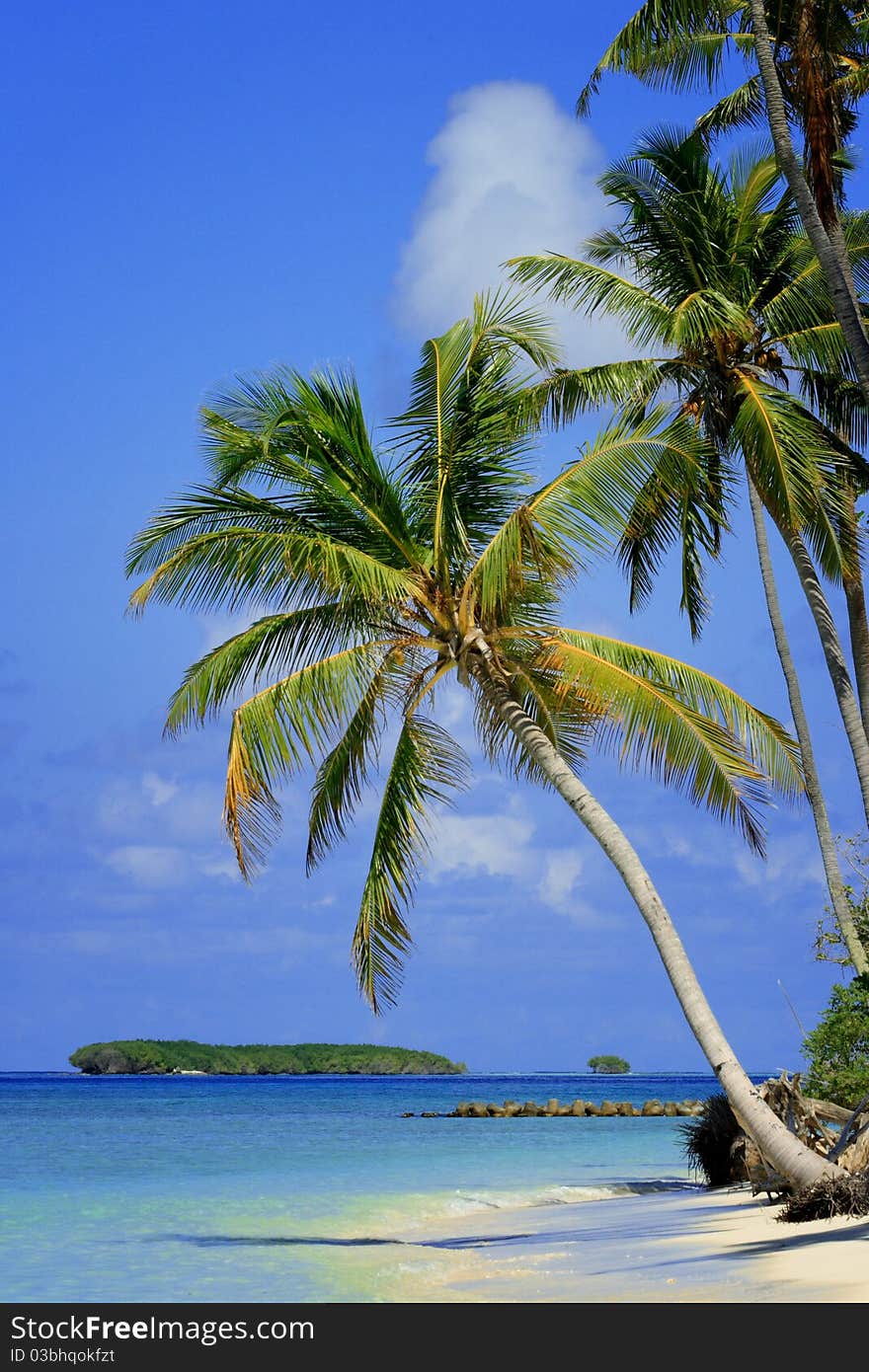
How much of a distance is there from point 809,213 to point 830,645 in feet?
16.0

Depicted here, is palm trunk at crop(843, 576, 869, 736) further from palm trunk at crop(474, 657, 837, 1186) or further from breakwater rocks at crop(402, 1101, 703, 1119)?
breakwater rocks at crop(402, 1101, 703, 1119)

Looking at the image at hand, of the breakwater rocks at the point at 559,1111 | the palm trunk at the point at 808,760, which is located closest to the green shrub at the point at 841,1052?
the palm trunk at the point at 808,760

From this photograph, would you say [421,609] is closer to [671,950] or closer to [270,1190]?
[671,950]

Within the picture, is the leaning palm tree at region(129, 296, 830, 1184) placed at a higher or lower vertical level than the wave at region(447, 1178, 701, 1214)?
higher

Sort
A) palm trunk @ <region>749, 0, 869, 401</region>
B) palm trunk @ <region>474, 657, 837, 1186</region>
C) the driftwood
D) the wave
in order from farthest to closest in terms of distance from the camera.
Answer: the wave
palm trunk @ <region>749, 0, 869, 401</region>
the driftwood
palm trunk @ <region>474, 657, 837, 1186</region>

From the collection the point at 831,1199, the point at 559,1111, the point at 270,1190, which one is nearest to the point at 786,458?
the point at 831,1199

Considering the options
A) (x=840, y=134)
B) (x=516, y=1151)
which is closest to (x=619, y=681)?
(x=840, y=134)

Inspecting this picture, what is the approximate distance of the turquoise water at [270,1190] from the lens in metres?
11.2

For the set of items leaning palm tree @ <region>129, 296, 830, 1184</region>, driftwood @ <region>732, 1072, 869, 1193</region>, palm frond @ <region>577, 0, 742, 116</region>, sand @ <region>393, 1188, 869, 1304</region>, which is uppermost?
palm frond @ <region>577, 0, 742, 116</region>

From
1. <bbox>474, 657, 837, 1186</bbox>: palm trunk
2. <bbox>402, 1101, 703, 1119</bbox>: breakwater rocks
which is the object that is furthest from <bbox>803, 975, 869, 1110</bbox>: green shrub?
<bbox>402, 1101, 703, 1119</bbox>: breakwater rocks

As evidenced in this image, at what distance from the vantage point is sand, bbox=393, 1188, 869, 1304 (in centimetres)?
777

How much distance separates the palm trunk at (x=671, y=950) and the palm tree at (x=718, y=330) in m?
3.67

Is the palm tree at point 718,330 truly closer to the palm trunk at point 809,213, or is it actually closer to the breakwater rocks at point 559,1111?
the palm trunk at point 809,213

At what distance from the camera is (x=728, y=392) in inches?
607
